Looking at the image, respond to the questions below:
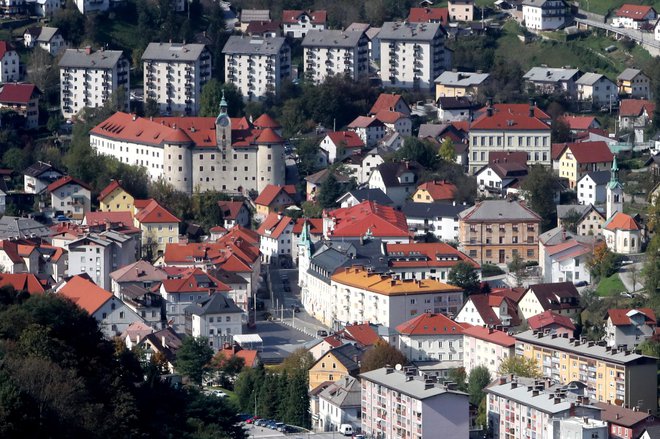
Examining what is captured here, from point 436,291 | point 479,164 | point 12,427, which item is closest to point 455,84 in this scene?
point 479,164

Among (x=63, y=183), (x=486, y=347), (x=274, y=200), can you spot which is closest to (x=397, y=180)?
(x=274, y=200)

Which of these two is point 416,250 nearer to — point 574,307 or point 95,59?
point 574,307

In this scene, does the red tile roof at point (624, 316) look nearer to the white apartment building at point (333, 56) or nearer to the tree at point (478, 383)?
the tree at point (478, 383)

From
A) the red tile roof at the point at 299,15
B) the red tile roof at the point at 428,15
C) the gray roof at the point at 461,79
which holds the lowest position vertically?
the gray roof at the point at 461,79

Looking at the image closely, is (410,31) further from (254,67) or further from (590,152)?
(590,152)

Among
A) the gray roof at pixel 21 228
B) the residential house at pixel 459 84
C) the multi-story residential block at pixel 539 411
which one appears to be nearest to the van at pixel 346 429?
the multi-story residential block at pixel 539 411

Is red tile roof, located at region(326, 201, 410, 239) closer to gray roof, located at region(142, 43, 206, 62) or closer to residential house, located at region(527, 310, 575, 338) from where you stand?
residential house, located at region(527, 310, 575, 338)
